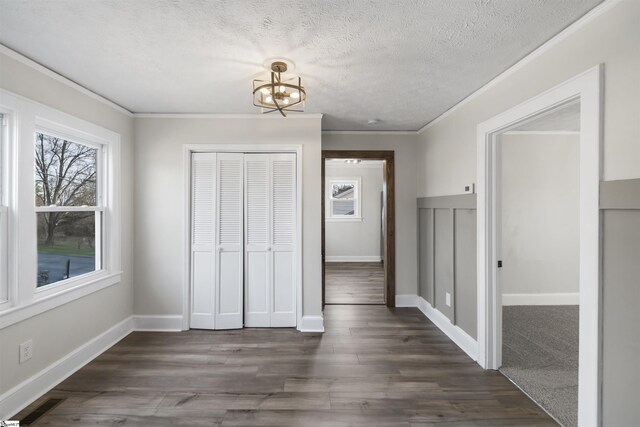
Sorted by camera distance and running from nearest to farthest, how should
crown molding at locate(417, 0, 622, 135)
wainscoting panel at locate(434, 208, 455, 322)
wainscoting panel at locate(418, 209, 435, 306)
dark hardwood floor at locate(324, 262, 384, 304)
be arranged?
crown molding at locate(417, 0, 622, 135) < wainscoting panel at locate(434, 208, 455, 322) < wainscoting panel at locate(418, 209, 435, 306) < dark hardwood floor at locate(324, 262, 384, 304)

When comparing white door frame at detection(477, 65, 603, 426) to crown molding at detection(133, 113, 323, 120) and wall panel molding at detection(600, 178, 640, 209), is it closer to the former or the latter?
wall panel molding at detection(600, 178, 640, 209)

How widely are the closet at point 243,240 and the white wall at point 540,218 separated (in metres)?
3.00

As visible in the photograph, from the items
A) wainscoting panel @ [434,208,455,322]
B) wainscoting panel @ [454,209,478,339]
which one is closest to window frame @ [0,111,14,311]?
wainscoting panel @ [454,209,478,339]

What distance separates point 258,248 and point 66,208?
5.68ft

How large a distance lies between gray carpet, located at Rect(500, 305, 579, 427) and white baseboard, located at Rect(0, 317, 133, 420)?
3537mm

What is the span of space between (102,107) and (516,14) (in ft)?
11.0

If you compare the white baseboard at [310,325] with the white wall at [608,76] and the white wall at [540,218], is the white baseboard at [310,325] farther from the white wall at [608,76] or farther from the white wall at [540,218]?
the white wall at [540,218]

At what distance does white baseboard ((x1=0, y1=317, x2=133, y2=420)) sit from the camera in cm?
199

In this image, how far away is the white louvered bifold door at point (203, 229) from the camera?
3.38 metres

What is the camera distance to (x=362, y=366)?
2613mm

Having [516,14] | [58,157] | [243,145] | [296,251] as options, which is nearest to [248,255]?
[296,251]

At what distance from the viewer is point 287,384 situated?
7.72 ft

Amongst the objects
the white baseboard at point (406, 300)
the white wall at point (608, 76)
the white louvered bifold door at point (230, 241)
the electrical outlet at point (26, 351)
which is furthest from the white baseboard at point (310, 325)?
the white wall at point (608, 76)

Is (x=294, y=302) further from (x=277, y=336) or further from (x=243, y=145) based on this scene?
(x=243, y=145)
